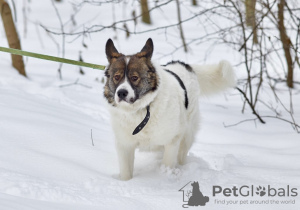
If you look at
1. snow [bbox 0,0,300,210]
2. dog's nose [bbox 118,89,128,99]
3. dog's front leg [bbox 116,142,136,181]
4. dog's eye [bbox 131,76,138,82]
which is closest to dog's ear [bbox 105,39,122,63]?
dog's eye [bbox 131,76,138,82]

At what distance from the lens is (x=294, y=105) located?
337 inches

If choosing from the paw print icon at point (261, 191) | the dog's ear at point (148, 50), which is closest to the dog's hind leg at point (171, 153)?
the dog's ear at point (148, 50)

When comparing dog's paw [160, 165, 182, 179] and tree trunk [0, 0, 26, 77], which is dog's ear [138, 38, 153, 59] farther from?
Answer: tree trunk [0, 0, 26, 77]

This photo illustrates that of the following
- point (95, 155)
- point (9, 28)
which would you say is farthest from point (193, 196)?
point (9, 28)

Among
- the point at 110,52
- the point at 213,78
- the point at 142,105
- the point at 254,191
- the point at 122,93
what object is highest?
the point at 110,52

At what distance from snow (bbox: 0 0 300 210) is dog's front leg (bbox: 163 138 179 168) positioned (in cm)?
8

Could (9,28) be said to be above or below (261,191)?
above

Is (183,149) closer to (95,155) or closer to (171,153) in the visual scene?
(171,153)

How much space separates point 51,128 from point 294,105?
4.89m

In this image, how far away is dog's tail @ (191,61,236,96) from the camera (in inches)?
229

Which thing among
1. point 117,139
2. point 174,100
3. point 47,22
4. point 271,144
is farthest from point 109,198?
point 47,22

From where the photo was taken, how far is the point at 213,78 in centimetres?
588

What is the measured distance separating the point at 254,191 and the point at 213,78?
215 cm

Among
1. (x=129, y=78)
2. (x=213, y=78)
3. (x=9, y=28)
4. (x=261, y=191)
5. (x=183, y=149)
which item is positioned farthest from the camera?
(x=9, y=28)
